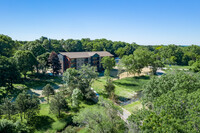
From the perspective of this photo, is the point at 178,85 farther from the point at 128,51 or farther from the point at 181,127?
the point at 128,51

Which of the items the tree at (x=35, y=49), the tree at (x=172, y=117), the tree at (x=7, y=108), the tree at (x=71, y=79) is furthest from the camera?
the tree at (x=35, y=49)

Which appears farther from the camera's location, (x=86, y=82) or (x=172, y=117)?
(x=86, y=82)

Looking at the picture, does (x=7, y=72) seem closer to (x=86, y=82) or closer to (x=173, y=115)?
(x=86, y=82)

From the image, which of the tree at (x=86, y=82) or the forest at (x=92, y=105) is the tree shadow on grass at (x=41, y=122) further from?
the tree at (x=86, y=82)

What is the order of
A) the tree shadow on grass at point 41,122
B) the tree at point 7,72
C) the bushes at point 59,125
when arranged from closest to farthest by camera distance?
the tree shadow on grass at point 41,122
the bushes at point 59,125
the tree at point 7,72

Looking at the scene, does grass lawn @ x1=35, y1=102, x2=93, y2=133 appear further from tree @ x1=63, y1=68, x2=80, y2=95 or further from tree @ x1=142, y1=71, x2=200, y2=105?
tree @ x1=142, y1=71, x2=200, y2=105

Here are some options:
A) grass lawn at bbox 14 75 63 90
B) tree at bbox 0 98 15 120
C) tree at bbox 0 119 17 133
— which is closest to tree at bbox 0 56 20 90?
grass lawn at bbox 14 75 63 90

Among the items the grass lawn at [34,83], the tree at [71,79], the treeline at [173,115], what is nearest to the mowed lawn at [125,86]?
the tree at [71,79]

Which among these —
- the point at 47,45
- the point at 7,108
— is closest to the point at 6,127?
the point at 7,108

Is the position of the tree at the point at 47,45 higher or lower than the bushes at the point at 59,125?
higher

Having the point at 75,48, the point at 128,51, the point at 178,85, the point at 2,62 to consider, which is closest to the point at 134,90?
the point at 178,85

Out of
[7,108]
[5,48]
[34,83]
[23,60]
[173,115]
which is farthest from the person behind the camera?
[5,48]

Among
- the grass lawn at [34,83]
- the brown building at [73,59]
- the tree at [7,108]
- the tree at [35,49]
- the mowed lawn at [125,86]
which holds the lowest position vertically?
the mowed lawn at [125,86]

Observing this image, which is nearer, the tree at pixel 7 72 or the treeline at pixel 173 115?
the treeline at pixel 173 115
